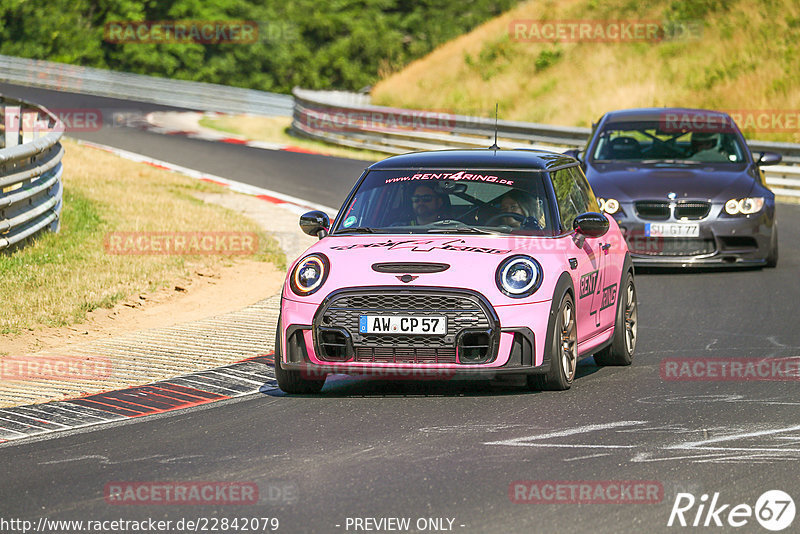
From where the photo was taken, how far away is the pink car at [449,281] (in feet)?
26.1

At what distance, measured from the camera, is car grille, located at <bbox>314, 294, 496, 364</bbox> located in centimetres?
794

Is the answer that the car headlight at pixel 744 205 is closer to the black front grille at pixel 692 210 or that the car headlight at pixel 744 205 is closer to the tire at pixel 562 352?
the black front grille at pixel 692 210

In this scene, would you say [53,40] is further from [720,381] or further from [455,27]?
[720,381]

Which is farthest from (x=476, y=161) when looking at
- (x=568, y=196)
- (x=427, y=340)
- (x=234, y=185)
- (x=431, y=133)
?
(x=431, y=133)

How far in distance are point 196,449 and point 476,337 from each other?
6.09 ft

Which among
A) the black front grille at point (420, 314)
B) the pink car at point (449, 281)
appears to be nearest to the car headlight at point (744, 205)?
the pink car at point (449, 281)

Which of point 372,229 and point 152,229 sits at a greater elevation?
point 372,229

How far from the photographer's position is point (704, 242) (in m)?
14.2

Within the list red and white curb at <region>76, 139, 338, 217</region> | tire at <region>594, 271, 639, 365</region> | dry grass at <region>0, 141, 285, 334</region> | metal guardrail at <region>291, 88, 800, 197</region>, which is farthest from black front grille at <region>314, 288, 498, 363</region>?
metal guardrail at <region>291, 88, 800, 197</region>

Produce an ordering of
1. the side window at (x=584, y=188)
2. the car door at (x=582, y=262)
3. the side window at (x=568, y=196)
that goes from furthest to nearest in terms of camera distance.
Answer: the side window at (x=584, y=188)
the side window at (x=568, y=196)
the car door at (x=582, y=262)

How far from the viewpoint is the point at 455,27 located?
68.6 metres

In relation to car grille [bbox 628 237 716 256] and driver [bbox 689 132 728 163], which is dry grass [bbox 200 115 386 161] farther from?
car grille [bbox 628 237 716 256]

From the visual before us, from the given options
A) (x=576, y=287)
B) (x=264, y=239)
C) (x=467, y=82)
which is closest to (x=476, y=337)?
(x=576, y=287)

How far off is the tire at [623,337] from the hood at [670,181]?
440 cm
